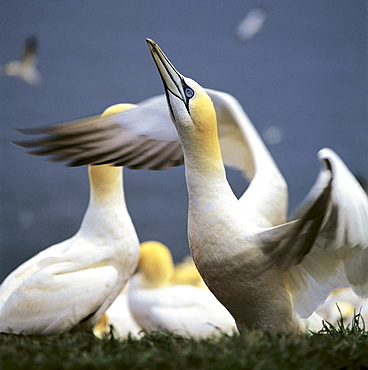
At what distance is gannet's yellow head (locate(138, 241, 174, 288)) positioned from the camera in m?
2.68

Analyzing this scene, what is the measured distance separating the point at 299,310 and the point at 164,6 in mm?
5065

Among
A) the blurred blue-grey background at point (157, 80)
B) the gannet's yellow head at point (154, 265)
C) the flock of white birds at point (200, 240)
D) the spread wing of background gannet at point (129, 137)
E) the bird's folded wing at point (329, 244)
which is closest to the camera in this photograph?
the bird's folded wing at point (329, 244)

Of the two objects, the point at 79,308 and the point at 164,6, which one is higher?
the point at 164,6

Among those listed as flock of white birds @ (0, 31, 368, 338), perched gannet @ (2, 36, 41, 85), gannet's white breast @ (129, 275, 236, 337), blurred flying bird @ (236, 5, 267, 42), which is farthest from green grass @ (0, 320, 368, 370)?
blurred flying bird @ (236, 5, 267, 42)

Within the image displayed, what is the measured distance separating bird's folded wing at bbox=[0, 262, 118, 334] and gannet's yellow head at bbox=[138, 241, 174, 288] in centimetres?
64

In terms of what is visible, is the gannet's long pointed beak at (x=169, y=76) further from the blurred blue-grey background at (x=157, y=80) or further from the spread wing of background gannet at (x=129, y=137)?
the blurred blue-grey background at (x=157, y=80)

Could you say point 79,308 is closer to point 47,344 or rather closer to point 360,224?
point 47,344

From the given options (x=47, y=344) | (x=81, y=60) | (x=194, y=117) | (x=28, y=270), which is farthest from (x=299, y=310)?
(x=81, y=60)

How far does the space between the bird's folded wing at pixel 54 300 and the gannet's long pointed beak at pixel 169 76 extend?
2.38 ft

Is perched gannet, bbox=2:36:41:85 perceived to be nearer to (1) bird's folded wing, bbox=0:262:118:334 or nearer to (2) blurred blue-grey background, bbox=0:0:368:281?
(2) blurred blue-grey background, bbox=0:0:368:281

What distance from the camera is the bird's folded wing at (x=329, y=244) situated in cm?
135

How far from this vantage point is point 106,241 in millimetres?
2145

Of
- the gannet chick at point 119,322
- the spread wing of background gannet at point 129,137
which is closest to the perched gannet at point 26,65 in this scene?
the gannet chick at point 119,322

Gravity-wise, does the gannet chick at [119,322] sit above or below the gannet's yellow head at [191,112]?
below
